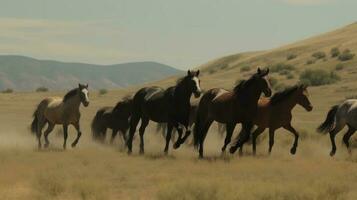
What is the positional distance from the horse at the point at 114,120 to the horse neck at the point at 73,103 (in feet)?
5.81

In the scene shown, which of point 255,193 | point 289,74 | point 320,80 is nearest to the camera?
point 255,193

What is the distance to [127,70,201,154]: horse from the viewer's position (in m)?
16.7

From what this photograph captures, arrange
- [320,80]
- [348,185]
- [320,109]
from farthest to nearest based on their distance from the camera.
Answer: [320,80], [320,109], [348,185]

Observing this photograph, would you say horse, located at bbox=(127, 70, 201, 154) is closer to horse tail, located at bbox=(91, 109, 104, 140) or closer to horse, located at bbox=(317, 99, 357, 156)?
horse tail, located at bbox=(91, 109, 104, 140)

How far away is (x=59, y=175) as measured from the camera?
12.2 meters

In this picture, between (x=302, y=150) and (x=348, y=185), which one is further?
(x=302, y=150)

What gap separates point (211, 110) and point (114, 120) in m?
5.63

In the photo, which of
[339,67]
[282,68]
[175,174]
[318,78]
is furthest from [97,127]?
[282,68]

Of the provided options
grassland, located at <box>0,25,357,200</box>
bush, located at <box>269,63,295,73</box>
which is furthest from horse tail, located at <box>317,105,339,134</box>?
bush, located at <box>269,63,295,73</box>

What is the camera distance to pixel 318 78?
1932 inches

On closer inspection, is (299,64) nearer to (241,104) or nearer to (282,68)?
(282,68)

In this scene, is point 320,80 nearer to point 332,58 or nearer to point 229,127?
point 332,58

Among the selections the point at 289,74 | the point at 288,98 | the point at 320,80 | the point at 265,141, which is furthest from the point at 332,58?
the point at 288,98

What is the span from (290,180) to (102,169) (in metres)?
4.42
